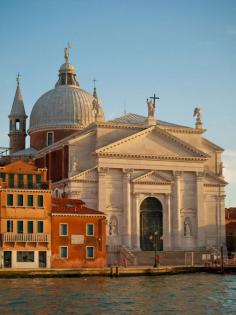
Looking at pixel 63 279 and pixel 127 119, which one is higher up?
pixel 127 119

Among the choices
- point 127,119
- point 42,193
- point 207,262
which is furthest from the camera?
point 127,119

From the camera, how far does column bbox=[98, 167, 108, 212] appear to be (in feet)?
211


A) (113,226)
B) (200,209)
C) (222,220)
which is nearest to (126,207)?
(113,226)

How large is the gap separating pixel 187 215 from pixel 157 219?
8.39 ft

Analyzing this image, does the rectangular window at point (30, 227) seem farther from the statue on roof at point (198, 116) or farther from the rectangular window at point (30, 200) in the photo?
the statue on roof at point (198, 116)

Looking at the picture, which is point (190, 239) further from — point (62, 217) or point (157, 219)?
point (62, 217)

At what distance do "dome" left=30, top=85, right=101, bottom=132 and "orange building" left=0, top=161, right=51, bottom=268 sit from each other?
81.1 feet

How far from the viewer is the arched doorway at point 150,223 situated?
66.5 metres

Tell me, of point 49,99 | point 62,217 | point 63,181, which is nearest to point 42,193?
point 62,217

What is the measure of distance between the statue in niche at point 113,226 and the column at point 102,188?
4.10 ft

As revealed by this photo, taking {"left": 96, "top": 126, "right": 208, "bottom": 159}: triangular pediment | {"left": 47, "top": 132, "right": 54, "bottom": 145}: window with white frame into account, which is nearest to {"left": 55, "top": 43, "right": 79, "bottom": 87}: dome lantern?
{"left": 47, "top": 132, "right": 54, "bottom": 145}: window with white frame

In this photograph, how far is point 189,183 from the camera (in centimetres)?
6875

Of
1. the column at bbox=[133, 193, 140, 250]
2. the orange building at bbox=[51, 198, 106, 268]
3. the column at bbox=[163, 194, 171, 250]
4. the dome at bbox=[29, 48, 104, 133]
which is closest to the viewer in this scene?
the orange building at bbox=[51, 198, 106, 268]

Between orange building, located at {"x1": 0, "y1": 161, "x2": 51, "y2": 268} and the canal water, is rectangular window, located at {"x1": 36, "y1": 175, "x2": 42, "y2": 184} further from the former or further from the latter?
the canal water
